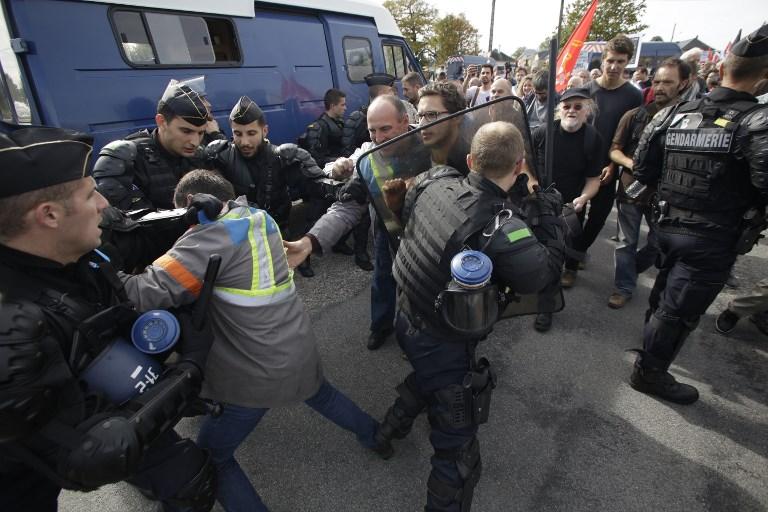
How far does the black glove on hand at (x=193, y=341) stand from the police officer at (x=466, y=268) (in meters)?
0.79

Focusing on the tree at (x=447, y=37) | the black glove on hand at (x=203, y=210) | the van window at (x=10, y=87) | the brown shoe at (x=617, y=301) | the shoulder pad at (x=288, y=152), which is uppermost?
the tree at (x=447, y=37)

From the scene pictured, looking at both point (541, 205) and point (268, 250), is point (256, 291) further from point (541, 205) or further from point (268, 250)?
point (541, 205)

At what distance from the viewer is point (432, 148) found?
1691 millimetres

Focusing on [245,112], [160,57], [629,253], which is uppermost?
[160,57]

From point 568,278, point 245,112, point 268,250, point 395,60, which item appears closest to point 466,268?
point 268,250

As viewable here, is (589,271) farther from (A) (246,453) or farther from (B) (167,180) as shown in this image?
(B) (167,180)

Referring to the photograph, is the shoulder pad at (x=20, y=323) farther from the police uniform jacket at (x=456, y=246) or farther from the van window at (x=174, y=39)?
the van window at (x=174, y=39)

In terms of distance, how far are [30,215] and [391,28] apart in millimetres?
7393

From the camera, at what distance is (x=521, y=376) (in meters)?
2.59

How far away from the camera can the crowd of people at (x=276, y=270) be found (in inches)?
38.0

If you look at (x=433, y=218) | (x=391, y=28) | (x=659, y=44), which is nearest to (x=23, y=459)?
(x=433, y=218)

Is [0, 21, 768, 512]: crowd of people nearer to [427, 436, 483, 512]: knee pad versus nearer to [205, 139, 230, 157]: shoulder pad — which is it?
[427, 436, 483, 512]: knee pad

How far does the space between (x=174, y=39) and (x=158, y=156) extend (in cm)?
236

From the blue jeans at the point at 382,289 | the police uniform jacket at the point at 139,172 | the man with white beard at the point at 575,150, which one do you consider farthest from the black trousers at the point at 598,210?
the police uniform jacket at the point at 139,172
